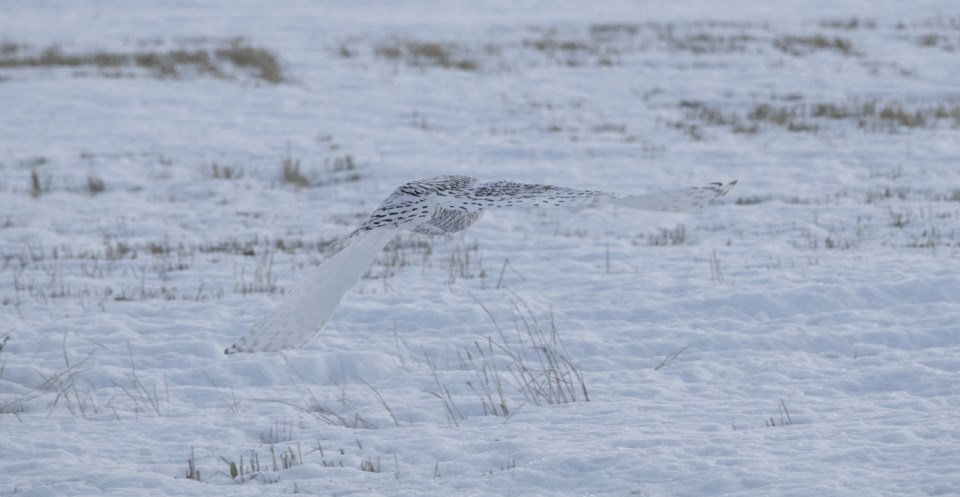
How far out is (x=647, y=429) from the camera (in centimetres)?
541

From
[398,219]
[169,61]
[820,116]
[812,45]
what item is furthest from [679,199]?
[812,45]

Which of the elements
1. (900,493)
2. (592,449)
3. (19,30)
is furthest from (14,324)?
(19,30)

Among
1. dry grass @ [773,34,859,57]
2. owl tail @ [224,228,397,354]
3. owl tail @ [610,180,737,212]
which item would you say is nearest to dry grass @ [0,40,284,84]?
dry grass @ [773,34,859,57]

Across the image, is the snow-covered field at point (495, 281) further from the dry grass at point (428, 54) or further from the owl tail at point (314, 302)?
the owl tail at point (314, 302)

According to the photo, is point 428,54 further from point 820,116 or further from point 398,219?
point 398,219

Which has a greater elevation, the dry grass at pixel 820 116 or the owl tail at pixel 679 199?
the owl tail at pixel 679 199

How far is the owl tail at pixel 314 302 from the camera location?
13.3ft

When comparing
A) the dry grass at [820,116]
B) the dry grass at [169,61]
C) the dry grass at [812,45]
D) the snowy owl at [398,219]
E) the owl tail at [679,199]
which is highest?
the owl tail at [679,199]

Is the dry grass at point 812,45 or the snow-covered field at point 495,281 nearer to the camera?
the snow-covered field at point 495,281

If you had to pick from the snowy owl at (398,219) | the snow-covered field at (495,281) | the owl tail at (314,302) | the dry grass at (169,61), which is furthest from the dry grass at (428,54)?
the owl tail at (314,302)

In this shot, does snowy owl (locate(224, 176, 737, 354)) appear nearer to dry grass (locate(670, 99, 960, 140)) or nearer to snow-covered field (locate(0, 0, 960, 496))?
snow-covered field (locate(0, 0, 960, 496))

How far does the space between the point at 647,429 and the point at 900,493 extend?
1.33 meters

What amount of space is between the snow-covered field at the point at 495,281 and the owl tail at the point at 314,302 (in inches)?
39.9

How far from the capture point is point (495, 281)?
30.0 ft
